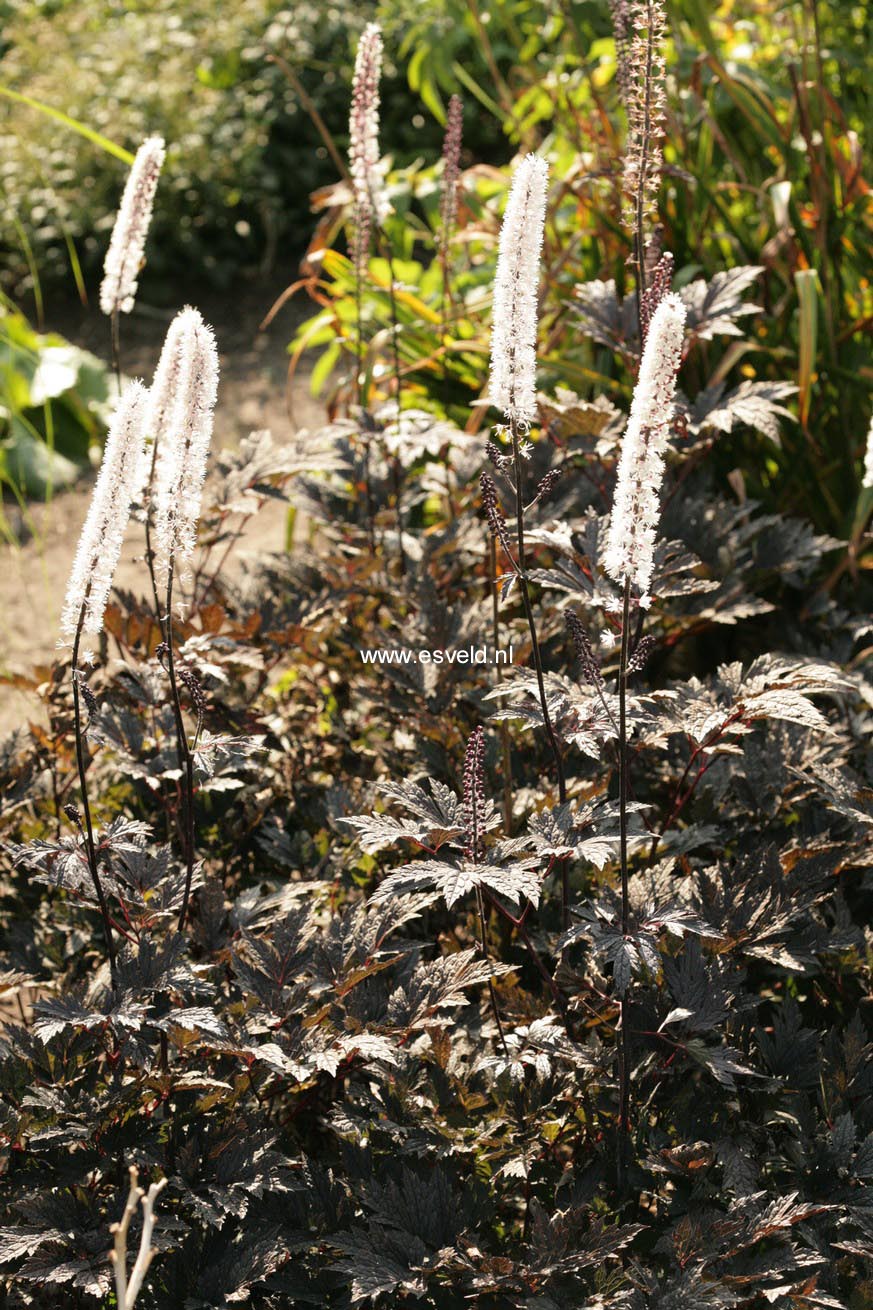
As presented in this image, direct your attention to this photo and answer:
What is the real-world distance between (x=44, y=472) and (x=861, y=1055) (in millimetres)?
4385

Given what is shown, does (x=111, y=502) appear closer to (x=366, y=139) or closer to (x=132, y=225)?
(x=132, y=225)

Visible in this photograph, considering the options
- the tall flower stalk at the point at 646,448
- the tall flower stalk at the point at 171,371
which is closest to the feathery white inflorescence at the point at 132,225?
the tall flower stalk at the point at 171,371

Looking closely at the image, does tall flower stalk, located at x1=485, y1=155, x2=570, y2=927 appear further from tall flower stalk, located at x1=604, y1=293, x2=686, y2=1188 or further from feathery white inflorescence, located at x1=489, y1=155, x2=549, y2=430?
tall flower stalk, located at x1=604, y1=293, x2=686, y2=1188

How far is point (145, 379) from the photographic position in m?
Answer: 6.06

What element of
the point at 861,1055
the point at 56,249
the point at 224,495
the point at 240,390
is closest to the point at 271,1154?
the point at 861,1055

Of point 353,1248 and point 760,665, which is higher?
point 760,665

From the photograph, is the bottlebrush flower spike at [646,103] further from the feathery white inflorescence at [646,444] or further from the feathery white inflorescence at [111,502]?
the feathery white inflorescence at [111,502]

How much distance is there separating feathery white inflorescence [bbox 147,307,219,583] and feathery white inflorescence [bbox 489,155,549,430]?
39 centimetres

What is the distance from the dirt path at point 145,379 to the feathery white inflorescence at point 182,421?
2.01 m

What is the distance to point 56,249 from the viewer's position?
22.2ft

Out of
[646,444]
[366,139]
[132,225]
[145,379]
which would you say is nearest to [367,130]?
[366,139]

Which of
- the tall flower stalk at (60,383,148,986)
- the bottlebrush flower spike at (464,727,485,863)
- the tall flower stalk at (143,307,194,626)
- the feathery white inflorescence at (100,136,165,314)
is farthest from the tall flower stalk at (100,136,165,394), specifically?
the bottlebrush flower spike at (464,727,485,863)

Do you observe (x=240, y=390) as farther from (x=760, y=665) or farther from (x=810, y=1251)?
(x=810, y=1251)

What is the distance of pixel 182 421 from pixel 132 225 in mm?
730
